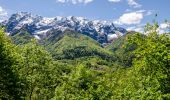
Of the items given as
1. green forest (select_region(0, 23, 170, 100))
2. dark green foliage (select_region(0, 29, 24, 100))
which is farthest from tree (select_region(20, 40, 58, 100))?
dark green foliage (select_region(0, 29, 24, 100))

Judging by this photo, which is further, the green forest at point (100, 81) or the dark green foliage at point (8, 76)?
the dark green foliage at point (8, 76)

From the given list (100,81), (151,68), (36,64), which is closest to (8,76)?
(36,64)

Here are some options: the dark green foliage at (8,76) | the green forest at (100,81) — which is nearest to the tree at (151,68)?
the green forest at (100,81)

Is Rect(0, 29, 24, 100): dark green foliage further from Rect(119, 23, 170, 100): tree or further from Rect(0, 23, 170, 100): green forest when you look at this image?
Rect(119, 23, 170, 100): tree

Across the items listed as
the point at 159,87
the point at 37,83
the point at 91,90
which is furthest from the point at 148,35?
the point at 37,83

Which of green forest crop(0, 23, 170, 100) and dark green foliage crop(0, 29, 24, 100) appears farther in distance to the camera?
dark green foliage crop(0, 29, 24, 100)

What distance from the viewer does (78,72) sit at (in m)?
60.7

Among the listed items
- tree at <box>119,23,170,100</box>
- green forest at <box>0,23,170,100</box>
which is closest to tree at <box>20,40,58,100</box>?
green forest at <box>0,23,170,100</box>

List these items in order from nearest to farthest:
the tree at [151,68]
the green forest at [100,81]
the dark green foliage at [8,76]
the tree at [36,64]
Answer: the tree at [151,68] → the green forest at [100,81] → the dark green foliage at [8,76] → the tree at [36,64]

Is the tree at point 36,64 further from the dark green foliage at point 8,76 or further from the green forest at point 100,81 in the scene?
the dark green foliage at point 8,76

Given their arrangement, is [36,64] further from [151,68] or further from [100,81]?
[151,68]

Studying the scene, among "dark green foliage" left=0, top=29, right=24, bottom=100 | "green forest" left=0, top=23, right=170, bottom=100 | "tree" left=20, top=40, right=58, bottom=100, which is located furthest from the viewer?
"tree" left=20, top=40, right=58, bottom=100

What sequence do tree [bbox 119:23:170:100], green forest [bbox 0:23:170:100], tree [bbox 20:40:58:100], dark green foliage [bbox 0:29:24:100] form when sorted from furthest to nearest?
tree [bbox 20:40:58:100] → dark green foliage [bbox 0:29:24:100] → green forest [bbox 0:23:170:100] → tree [bbox 119:23:170:100]

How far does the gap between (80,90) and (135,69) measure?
1619 cm
